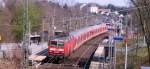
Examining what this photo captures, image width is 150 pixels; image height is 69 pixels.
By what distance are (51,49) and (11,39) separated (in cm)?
1637

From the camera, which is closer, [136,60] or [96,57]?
[136,60]

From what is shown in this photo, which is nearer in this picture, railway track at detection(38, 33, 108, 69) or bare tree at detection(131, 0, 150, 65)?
bare tree at detection(131, 0, 150, 65)

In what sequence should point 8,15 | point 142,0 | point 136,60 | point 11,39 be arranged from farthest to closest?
1. point 8,15
2. point 11,39
3. point 136,60
4. point 142,0

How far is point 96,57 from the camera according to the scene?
30.2 meters

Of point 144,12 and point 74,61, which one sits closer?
point 144,12

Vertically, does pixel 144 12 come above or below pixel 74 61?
above

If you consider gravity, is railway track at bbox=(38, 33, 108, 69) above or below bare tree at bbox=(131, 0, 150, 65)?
below

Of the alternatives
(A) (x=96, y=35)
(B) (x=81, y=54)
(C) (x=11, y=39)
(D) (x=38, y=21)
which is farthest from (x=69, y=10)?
(B) (x=81, y=54)

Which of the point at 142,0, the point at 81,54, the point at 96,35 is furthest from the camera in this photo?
the point at 96,35

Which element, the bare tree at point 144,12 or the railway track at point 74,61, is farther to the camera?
the railway track at point 74,61

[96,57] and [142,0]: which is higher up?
[142,0]

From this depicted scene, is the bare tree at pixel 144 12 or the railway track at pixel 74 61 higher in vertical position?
the bare tree at pixel 144 12

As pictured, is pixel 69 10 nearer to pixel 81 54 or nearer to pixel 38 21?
pixel 38 21

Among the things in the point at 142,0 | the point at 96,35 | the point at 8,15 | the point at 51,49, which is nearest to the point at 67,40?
the point at 51,49
